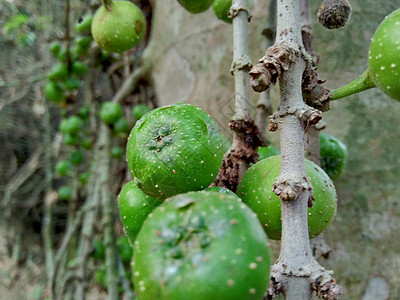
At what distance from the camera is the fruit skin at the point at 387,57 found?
771 mm

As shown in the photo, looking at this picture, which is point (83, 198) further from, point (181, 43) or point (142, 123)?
point (142, 123)

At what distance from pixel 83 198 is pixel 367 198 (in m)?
2.38

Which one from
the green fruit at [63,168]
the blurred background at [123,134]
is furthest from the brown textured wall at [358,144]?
the green fruit at [63,168]

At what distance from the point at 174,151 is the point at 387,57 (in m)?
0.49

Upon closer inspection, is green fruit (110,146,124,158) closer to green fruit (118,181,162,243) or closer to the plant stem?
green fruit (118,181,162,243)

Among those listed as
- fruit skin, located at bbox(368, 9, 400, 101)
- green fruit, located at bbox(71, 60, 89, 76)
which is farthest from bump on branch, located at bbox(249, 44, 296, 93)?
green fruit, located at bbox(71, 60, 89, 76)

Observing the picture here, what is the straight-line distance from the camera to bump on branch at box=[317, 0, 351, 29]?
3.19 ft

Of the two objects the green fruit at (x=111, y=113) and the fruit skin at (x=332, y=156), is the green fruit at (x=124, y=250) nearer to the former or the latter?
the green fruit at (x=111, y=113)

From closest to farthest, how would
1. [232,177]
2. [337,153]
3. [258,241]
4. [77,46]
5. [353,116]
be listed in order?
[258,241] < [232,177] < [337,153] < [353,116] < [77,46]

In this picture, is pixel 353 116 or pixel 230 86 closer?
pixel 353 116

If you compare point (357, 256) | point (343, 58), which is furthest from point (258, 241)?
point (343, 58)

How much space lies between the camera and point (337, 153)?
1.51 m

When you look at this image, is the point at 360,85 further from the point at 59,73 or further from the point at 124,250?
the point at 59,73

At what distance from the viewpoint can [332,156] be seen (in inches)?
59.3
